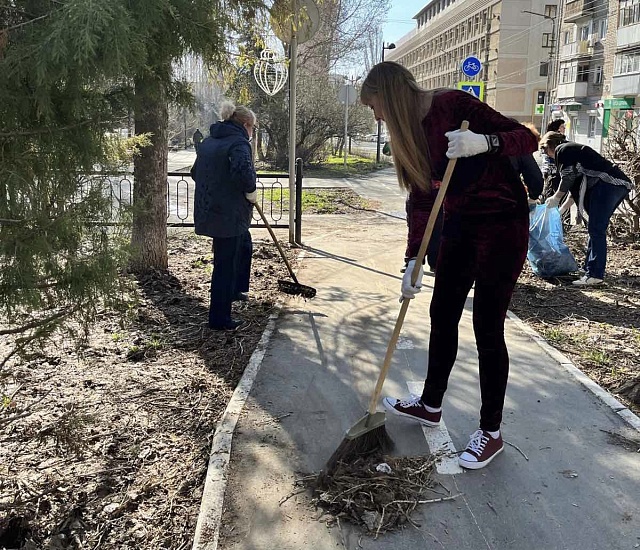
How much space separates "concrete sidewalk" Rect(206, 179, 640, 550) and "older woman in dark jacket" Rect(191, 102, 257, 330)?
2.10 ft

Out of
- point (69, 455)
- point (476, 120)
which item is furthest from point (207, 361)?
point (476, 120)

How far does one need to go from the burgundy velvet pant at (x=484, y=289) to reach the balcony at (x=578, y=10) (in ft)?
185

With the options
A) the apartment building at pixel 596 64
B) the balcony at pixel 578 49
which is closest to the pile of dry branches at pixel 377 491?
the apartment building at pixel 596 64

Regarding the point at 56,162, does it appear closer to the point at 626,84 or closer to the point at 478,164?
the point at 478,164

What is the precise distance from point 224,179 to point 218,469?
2716 mm

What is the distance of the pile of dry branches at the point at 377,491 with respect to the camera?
2.87 metres

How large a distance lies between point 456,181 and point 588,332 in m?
3.05

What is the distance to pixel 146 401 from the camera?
4156 millimetres

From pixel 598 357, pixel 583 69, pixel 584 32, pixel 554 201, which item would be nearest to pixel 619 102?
pixel 583 69

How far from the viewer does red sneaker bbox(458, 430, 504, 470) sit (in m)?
3.31

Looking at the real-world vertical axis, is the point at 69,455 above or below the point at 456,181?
below

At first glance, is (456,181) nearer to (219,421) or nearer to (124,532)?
(219,421)

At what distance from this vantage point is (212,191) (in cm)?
531

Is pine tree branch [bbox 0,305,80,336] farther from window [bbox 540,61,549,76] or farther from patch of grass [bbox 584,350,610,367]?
window [bbox 540,61,549,76]
